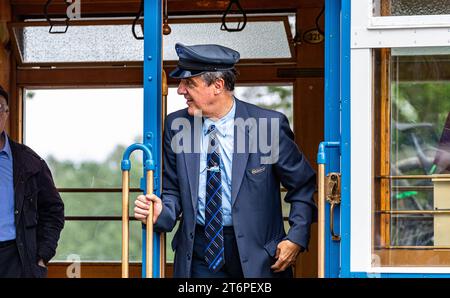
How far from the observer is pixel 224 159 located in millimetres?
4797

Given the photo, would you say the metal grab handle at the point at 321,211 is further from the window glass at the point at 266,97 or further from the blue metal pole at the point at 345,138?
the window glass at the point at 266,97

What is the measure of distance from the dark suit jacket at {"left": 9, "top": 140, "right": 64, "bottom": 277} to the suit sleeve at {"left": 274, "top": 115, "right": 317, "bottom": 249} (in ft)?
5.62

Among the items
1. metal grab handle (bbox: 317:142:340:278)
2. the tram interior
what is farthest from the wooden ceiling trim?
metal grab handle (bbox: 317:142:340:278)

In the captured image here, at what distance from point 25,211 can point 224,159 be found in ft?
Result: 5.21

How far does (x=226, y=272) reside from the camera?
481 cm

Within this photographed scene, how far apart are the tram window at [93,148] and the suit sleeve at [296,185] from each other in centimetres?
275

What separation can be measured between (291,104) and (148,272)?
285 cm

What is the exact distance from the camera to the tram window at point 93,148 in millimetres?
7508

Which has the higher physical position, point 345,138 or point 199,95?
point 199,95

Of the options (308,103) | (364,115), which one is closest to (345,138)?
(364,115)

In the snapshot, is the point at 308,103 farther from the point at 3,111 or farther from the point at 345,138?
the point at 345,138

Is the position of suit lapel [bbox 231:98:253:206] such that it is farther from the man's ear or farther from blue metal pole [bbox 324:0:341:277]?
blue metal pole [bbox 324:0:341:277]

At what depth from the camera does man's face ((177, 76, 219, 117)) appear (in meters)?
4.78
